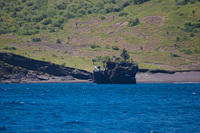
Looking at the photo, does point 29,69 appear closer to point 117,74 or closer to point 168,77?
point 117,74

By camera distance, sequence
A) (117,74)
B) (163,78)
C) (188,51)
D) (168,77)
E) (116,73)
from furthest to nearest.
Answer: (188,51)
(168,77)
(163,78)
(117,74)
(116,73)

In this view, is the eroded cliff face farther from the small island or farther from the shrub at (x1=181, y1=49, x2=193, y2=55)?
the shrub at (x1=181, y1=49, x2=193, y2=55)

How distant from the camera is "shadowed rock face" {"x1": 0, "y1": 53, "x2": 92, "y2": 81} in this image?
121m

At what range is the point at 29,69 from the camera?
124 meters

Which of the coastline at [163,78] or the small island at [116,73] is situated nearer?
the small island at [116,73]

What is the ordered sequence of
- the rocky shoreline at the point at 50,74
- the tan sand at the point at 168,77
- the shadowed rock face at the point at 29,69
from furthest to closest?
the tan sand at the point at 168,77
the rocky shoreline at the point at 50,74
the shadowed rock face at the point at 29,69

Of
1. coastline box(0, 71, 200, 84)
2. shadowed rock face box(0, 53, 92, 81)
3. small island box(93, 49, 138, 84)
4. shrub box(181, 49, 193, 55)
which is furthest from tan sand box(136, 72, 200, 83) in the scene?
shrub box(181, 49, 193, 55)

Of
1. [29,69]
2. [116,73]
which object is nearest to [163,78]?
[116,73]

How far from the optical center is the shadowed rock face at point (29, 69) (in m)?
121

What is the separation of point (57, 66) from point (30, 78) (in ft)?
40.7

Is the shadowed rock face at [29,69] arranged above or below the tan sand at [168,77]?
above

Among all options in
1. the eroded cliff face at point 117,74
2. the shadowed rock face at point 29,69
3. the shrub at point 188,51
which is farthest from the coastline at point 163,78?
the shrub at point 188,51

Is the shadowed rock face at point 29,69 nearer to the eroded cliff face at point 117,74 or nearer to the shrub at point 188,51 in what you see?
the eroded cliff face at point 117,74

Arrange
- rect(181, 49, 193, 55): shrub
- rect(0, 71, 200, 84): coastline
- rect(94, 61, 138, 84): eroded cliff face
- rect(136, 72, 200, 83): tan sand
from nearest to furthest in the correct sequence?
rect(94, 61, 138, 84): eroded cliff face
rect(0, 71, 200, 84): coastline
rect(136, 72, 200, 83): tan sand
rect(181, 49, 193, 55): shrub
